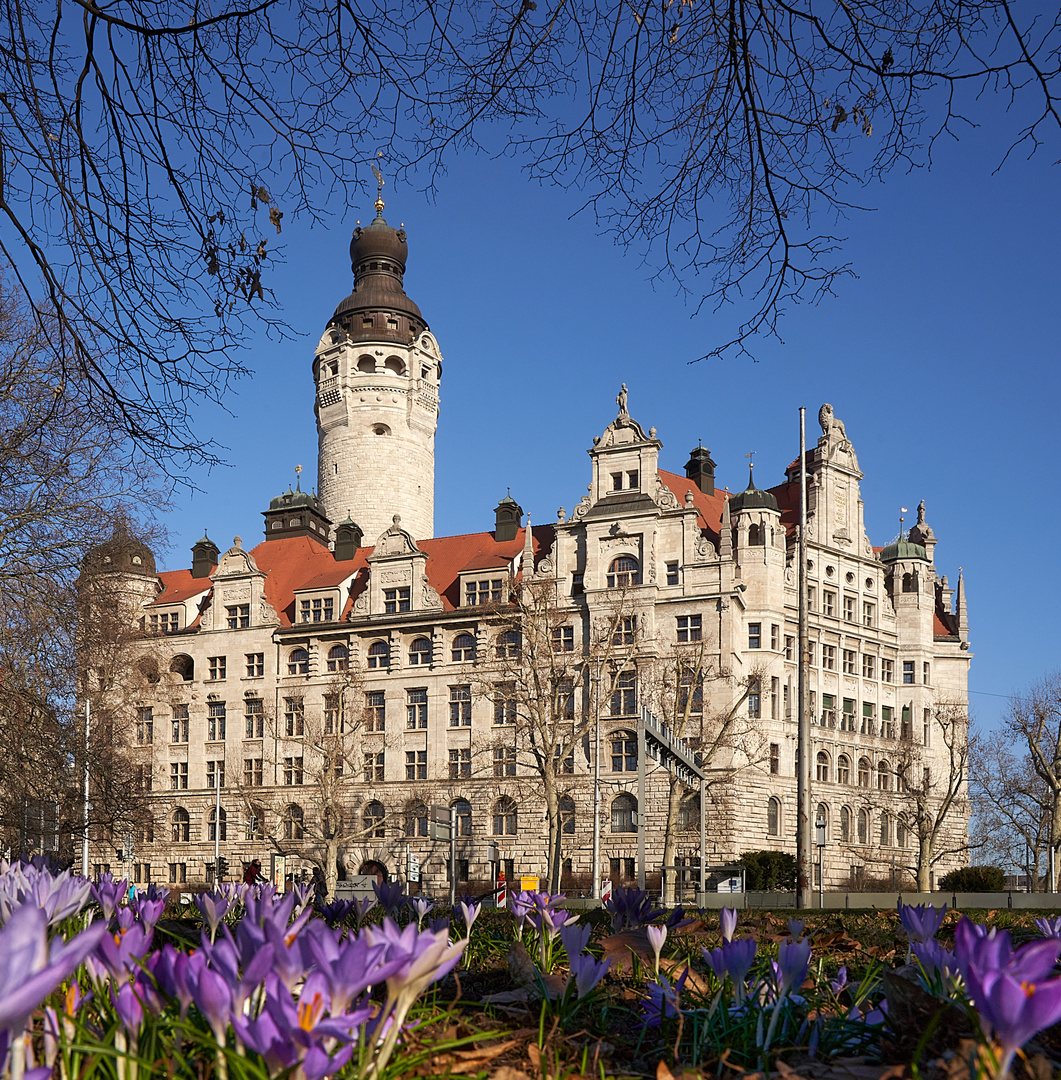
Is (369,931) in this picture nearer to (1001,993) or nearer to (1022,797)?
(1001,993)

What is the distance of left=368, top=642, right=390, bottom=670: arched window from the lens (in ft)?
190

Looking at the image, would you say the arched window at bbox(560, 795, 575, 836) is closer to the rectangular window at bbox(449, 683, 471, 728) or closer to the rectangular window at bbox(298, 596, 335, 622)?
the rectangular window at bbox(449, 683, 471, 728)

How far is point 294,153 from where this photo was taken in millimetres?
5980

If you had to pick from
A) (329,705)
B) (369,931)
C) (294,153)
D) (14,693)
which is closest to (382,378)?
(329,705)

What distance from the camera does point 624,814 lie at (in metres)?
50.2

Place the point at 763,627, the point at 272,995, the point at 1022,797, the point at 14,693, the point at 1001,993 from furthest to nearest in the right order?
1. the point at 1022,797
2. the point at 763,627
3. the point at 14,693
4. the point at 272,995
5. the point at 1001,993

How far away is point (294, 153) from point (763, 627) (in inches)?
1876

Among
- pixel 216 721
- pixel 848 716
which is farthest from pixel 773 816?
pixel 216 721

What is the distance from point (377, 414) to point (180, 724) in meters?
22.8

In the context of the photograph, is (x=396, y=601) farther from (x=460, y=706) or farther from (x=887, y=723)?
(x=887, y=723)

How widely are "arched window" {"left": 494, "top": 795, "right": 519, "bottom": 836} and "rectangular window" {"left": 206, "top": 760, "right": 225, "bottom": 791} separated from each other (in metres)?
14.7

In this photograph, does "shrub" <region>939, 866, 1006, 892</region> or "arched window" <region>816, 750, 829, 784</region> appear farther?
"arched window" <region>816, 750, 829, 784</region>

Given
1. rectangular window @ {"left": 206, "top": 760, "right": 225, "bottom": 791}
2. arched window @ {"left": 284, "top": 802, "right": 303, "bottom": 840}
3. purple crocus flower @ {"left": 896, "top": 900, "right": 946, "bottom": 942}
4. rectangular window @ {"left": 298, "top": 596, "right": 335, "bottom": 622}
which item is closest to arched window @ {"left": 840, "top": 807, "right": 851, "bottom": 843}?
arched window @ {"left": 284, "top": 802, "right": 303, "bottom": 840}

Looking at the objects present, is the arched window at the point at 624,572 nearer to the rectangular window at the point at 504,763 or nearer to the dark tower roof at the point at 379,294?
the rectangular window at the point at 504,763
